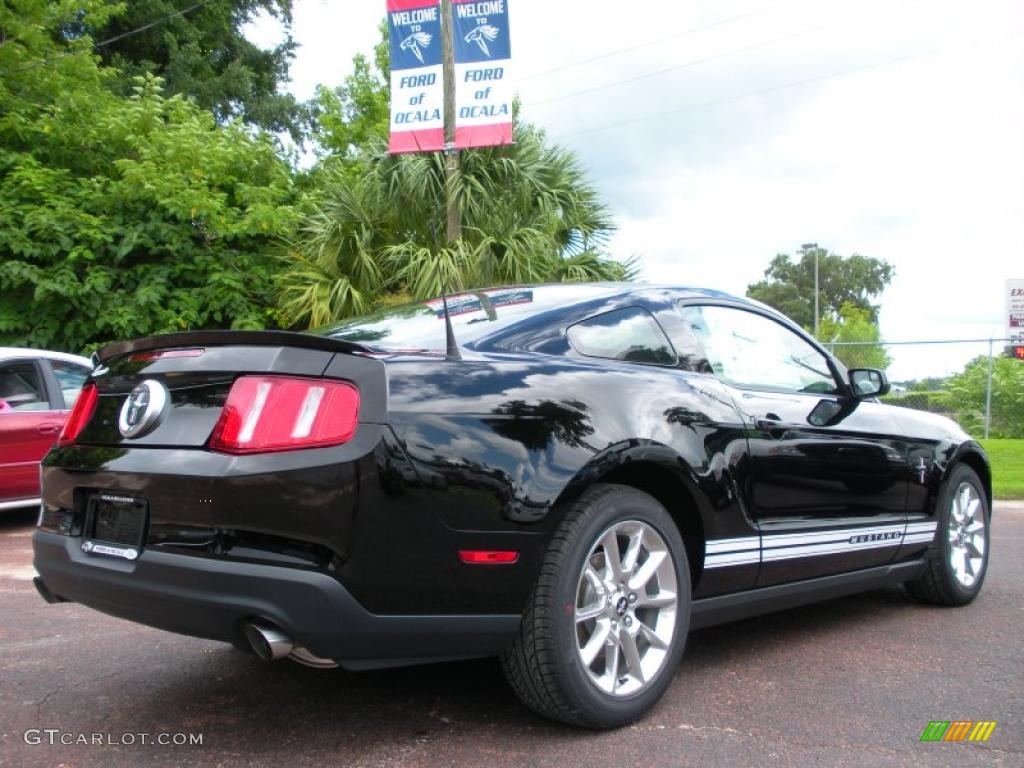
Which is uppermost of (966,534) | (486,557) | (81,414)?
(81,414)

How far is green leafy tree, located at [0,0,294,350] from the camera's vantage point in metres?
10.8

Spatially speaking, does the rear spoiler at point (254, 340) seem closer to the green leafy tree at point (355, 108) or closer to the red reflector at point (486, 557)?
the red reflector at point (486, 557)

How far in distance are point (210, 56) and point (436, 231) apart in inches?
716

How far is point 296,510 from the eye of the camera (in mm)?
2543

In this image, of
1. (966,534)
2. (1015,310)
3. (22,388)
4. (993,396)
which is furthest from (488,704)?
(993,396)

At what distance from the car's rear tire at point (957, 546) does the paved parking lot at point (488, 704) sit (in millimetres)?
304

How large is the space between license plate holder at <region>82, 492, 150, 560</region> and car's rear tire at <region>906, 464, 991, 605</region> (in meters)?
3.68

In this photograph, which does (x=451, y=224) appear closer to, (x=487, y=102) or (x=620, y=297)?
(x=487, y=102)

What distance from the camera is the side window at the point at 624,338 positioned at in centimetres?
339

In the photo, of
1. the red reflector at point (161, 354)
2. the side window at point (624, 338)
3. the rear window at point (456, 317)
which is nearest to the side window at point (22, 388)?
the rear window at point (456, 317)

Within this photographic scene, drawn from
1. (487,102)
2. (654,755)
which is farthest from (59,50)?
(654,755)

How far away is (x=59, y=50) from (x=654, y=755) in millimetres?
15659

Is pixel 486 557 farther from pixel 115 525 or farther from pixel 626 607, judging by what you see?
pixel 115 525

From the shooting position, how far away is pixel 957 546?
4875 millimetres
